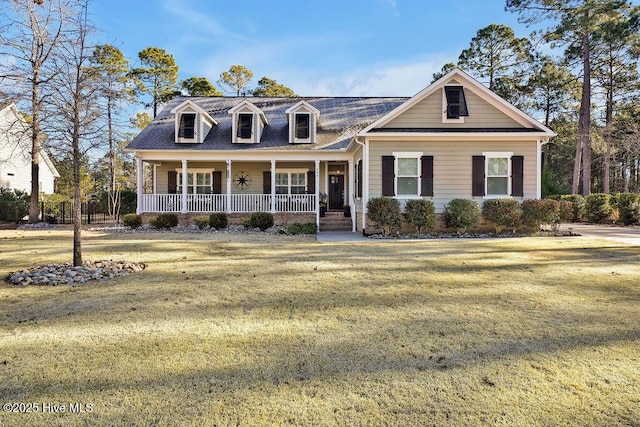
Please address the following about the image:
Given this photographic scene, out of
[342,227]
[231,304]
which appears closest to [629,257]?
[231,304]

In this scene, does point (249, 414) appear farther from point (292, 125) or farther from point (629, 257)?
point (292, 125)

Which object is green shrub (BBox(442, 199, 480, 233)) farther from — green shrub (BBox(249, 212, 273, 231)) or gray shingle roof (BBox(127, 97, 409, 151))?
green shrub (BBox(249, 212, 273, 231))

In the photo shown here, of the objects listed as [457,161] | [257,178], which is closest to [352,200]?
[457,161]

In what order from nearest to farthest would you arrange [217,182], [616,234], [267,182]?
[616,234]
[267,182]
[217,182]

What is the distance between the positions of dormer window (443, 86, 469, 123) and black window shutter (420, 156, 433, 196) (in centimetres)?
165

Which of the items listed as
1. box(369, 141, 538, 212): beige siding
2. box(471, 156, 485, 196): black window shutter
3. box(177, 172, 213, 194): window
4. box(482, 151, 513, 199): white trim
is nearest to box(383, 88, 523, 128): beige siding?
box(369, 141, 538, 212): beige siding

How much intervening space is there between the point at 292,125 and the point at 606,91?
83.2ft

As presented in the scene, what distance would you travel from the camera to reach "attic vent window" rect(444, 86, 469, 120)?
45.3 feet

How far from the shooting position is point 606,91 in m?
27.6

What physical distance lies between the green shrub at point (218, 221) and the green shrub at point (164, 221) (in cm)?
152

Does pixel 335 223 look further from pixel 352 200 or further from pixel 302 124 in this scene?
pixel 302 124

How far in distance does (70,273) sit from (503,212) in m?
12.9

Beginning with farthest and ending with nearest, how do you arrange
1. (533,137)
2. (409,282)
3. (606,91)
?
(606,91) → (533,137) → (409,282)

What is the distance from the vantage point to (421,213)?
43.1 ft
